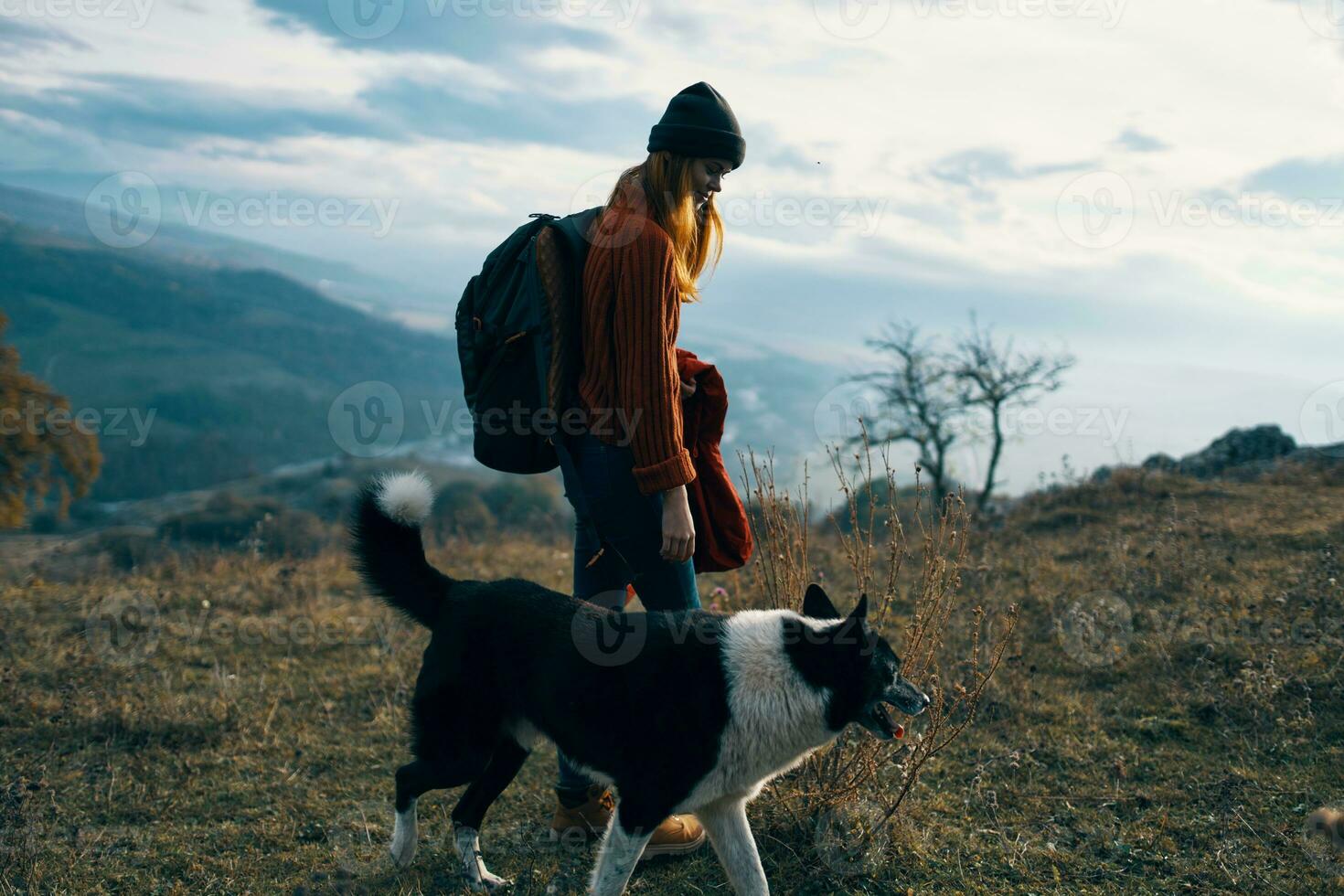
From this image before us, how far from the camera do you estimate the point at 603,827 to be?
349 cm

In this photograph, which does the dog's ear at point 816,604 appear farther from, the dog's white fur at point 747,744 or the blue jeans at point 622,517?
the blue jeans at point 622,517

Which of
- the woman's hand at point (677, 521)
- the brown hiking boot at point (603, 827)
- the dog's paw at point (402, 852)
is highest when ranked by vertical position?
the woman's hand at point (677, 521)

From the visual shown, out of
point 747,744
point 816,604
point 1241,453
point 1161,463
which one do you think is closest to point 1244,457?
point 1241,453

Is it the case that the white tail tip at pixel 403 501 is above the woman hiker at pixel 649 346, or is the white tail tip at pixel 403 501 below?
below

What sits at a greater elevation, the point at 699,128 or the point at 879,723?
the point at 699,128

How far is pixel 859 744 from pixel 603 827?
1.09 m

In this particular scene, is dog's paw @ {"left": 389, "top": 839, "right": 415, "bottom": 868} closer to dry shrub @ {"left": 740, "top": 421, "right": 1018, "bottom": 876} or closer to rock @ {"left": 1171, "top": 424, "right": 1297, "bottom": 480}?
dry shrub @ {"left": 740, "top": 421, "right": 1018, "bottom": 876}

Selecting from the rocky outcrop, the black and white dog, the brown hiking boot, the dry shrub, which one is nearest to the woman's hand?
the black and white dog

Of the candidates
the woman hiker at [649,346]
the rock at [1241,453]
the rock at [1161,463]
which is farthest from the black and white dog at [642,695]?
the rock at [1241,453]

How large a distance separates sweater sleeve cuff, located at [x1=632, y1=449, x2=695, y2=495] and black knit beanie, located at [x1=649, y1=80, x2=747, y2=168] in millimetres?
928

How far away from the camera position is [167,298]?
117 metres

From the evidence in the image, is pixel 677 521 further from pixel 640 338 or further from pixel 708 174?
pixel 708 174

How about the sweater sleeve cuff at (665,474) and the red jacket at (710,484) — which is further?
the red jacket at (710,484)

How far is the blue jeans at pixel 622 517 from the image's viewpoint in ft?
9.27
